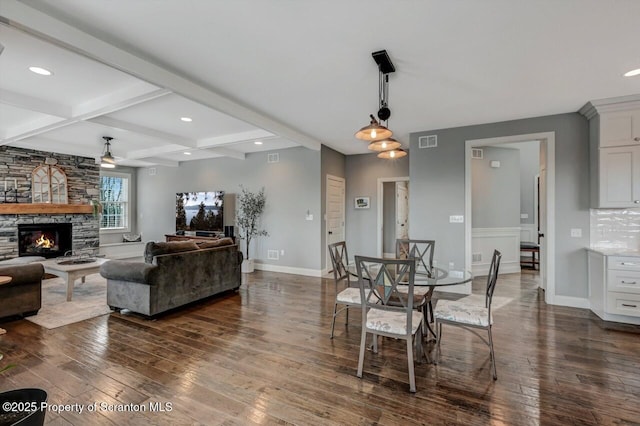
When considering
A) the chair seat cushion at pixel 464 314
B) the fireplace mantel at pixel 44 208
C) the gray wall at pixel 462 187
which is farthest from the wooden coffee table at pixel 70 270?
the gray wall at pixel 462 187

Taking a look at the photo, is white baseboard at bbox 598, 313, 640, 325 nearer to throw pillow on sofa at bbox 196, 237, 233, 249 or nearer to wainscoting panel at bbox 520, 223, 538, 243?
wainscoting panel at bbox 520, 223, 538, 243

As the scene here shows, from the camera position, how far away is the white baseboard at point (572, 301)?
408cm

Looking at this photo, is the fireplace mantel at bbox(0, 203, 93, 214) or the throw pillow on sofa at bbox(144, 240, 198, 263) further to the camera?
the fireplace mantel at bbox(0, 203, 93, 214)

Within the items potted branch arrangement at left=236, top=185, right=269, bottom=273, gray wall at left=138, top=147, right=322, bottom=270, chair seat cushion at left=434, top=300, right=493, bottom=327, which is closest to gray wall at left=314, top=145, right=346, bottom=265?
gray wall at left=138, top=147, right=322, bottom=270

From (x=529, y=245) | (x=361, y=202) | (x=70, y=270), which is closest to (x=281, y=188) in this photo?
(x=361, y=202)

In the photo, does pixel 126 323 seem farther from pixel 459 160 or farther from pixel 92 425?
pixel 459 160

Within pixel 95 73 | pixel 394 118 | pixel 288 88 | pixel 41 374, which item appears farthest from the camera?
pixel 394 118

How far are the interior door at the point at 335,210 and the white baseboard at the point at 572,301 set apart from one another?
3.87 meters

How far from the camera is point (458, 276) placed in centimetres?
282

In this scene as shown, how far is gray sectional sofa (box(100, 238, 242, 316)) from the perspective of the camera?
3553 mm

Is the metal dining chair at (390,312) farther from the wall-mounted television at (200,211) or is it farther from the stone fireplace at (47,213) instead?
the stone fireplace at (47,213)

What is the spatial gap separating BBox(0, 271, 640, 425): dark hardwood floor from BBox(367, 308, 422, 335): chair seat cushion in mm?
411

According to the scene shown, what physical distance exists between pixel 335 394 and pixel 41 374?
240 cm

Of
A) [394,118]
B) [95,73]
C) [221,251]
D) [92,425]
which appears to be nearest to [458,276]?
[394,118]
